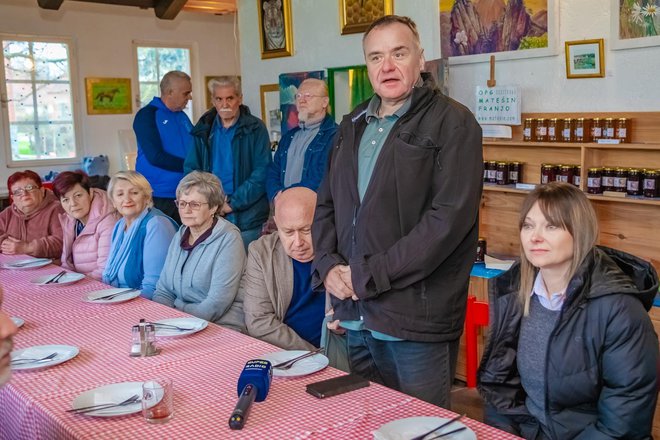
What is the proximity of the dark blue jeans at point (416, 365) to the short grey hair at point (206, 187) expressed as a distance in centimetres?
111

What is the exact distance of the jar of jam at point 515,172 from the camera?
385 cm

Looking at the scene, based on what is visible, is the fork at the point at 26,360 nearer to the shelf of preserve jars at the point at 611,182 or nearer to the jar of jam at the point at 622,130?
the shelf of preserve jars at the point at 611,182

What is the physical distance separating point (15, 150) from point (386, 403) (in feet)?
23.3

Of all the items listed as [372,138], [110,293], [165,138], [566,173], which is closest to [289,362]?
[372,138]

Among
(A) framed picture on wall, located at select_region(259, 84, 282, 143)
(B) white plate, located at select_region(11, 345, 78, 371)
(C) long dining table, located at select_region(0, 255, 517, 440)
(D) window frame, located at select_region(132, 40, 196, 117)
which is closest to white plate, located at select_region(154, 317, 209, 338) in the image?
(C) long dining table, located at select_region(0, 255, 517, 440)

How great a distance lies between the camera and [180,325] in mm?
2410

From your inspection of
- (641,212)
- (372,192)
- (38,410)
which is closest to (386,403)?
(372,192)

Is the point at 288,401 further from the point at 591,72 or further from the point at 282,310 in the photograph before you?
the point at 591,72

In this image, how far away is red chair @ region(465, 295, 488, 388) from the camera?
2945 mm

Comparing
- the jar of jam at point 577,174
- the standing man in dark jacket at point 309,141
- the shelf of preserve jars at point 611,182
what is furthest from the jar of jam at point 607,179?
the standing man in dark jacket at point 309,141

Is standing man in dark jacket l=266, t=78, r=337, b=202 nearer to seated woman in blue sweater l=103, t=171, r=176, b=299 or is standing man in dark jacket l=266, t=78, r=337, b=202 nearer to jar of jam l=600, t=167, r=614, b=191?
seated woman in blue sweater l=103, t=171, r=176, b=299

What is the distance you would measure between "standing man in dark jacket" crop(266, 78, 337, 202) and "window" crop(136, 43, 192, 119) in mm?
5217

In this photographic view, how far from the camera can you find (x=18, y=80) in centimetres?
779

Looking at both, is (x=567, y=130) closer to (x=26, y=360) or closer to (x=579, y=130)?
(x=579, y=130)
